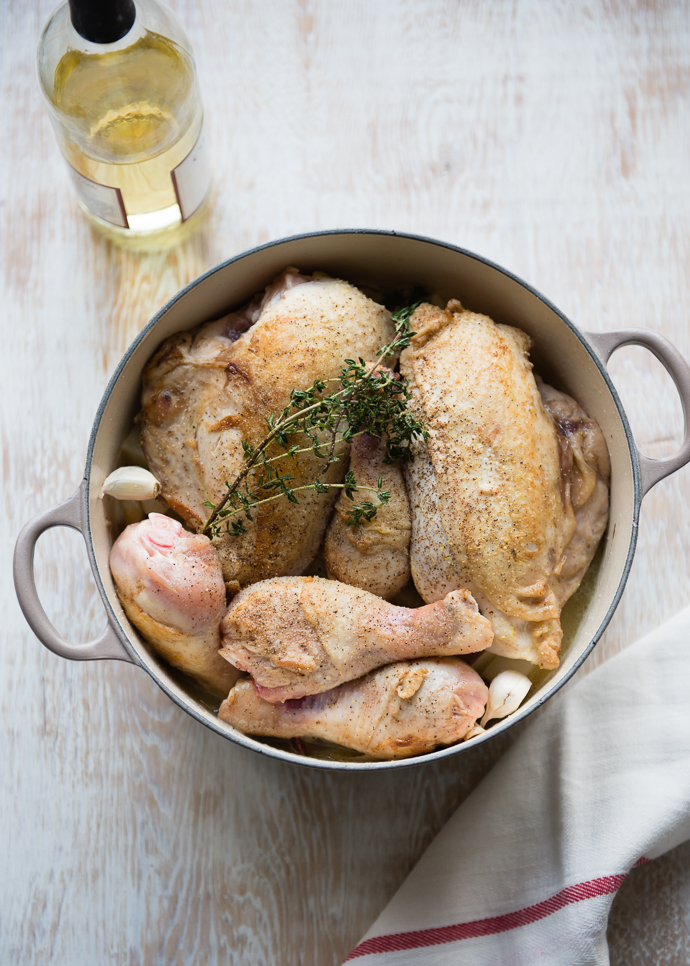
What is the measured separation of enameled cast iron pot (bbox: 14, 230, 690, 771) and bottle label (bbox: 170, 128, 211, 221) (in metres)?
0.28

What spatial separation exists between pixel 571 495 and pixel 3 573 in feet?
4.53

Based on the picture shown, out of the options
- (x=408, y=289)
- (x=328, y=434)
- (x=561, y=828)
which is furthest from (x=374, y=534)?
(x=561, y=828)

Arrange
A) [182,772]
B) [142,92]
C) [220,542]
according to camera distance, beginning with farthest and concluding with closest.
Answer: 1. [182,772]
2. [142,92]
3. [220,542]

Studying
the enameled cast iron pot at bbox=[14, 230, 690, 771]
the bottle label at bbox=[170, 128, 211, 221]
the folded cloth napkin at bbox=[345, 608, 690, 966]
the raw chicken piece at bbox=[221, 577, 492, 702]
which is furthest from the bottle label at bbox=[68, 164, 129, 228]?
the folded cloth napkin at bbox=[345, 608, 690, 966]

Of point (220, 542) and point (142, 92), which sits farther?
point (142, 92)

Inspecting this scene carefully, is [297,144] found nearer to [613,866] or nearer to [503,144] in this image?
[503,144]

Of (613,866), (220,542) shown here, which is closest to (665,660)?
(613,866)

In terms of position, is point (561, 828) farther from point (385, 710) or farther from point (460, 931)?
point (385, 710)

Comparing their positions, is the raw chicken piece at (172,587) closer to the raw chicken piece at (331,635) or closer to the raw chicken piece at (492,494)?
the raw chicken piece at (331,635)

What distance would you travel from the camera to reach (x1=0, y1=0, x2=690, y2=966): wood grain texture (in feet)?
6.65

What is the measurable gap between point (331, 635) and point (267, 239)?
107 cm

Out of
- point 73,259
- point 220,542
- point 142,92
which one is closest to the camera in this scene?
point 220,542

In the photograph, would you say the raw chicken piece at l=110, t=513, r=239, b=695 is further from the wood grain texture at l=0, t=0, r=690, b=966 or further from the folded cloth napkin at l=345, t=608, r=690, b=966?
the folded cloth napkin at l=345, t=608, r=690, b=966

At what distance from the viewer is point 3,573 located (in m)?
2.12
